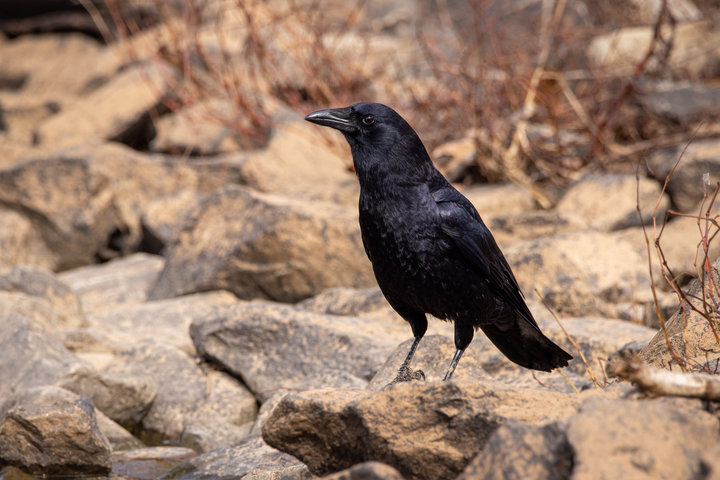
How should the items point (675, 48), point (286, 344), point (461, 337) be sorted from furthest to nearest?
point (675, 48) → point (286, 344) → point (461, 337)

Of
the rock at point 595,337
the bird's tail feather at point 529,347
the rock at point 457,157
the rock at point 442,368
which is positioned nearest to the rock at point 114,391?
the rock at point 442,368

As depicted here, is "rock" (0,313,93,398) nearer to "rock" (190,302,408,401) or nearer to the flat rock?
"rock" (190,302,408,401)

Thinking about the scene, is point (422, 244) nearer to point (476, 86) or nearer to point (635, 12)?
point (476, 86)

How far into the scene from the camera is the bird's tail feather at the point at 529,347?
379cm

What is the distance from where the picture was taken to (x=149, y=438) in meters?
4.83

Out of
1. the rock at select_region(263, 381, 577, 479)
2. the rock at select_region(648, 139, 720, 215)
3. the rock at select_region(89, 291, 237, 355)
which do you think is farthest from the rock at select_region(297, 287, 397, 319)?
the rock at select_region(648, 139, 720, 215)

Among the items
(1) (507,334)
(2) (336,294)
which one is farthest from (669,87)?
(1) (507,334)

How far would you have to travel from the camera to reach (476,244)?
3.59 meters

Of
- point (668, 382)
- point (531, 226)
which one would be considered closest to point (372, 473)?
point (668, 382)

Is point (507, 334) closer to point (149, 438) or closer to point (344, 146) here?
point (149, 438)

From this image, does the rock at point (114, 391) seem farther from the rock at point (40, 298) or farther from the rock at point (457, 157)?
the rock at point (457, 157)

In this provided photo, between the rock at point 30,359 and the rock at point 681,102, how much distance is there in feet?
20.8

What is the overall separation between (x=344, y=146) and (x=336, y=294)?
11.0ft

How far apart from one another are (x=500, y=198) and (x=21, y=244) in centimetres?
446
